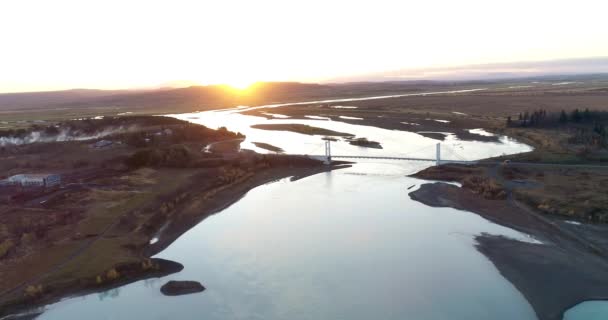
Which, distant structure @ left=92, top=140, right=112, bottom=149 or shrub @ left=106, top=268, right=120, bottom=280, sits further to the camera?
distant structure @ left=92, top=140, right=112, bottom=149

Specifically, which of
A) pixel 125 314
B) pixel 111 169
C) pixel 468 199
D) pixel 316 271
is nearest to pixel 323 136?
pixel 111 169

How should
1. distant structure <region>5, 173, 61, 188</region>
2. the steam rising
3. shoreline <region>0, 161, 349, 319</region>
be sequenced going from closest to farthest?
shoreline <region>0, 161, 349, 319</region>
distant structure <region>5, 173, 61, 188</region>
the steam rising

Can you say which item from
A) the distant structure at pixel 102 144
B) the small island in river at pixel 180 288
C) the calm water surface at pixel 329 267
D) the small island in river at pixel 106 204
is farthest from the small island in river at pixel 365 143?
the small island in river at pixel 180 288

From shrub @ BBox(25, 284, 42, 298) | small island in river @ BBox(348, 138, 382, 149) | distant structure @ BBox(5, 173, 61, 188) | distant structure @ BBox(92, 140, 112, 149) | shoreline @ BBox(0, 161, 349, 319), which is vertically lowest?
shoreline @ BBox(0, 161, 349, 319)

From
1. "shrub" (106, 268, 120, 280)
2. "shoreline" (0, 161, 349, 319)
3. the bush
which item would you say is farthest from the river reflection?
the bush

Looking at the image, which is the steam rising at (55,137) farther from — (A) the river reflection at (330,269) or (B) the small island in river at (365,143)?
(A) the river reflection at (330,269)

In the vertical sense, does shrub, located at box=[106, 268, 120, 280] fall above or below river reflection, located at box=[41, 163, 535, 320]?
above

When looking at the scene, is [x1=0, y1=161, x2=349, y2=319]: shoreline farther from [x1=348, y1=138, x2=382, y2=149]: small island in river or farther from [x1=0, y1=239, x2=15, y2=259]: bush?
[x1=348, y1=138, x2=382, y2=149]: small island in river

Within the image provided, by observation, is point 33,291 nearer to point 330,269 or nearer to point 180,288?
point 180,288
